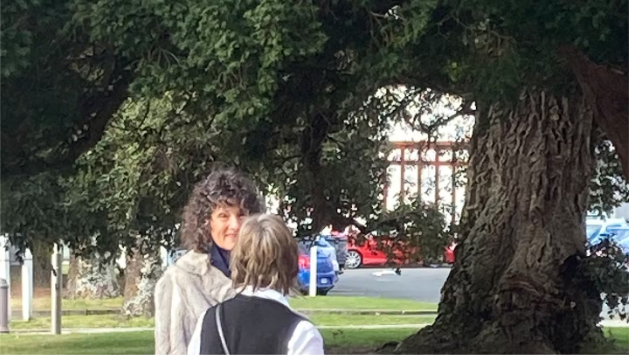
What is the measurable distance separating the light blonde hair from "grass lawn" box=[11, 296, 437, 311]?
1677 cm

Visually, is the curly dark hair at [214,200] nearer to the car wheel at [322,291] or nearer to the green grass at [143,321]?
the green grass at [143,321]

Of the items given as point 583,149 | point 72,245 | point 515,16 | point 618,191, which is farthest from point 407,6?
point 618,191

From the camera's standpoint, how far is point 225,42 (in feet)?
24.3

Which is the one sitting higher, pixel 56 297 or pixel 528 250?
pixel 528 250

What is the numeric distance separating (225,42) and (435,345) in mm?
6685

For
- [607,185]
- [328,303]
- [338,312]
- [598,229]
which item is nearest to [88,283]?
[328,303]

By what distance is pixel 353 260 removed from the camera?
32969mm

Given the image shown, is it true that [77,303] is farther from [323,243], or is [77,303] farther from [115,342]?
[115,342]

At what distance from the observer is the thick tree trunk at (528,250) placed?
41.5 ft

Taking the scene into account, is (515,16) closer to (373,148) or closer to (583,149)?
(583,149)

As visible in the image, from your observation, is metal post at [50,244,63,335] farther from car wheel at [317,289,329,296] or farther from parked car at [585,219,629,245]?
car wheel at [317,289,329,296]

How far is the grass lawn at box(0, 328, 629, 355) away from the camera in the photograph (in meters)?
14.0

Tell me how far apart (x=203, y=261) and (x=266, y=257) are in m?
0.78

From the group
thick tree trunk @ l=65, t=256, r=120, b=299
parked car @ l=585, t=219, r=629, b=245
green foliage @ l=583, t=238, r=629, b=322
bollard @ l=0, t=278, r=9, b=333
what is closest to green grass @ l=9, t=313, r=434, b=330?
bollard @ l=0, t=278, r=9, b=333
